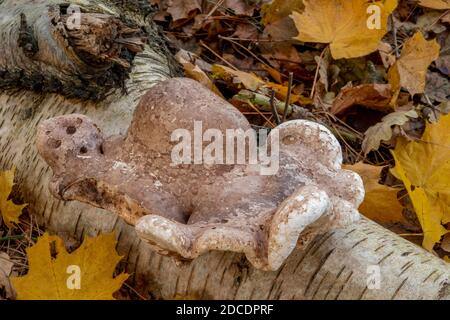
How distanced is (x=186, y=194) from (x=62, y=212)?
0.78m

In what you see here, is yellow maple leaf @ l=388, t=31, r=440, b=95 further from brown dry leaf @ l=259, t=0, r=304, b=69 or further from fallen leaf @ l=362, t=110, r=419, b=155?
brown dry leaf @ l=259, t=0, r=304, b=69

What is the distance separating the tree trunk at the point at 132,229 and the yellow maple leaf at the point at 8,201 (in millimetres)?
59

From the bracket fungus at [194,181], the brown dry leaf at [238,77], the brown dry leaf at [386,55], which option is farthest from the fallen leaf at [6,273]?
the brown dry leaf at [386,55]

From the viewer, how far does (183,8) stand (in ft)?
14.0

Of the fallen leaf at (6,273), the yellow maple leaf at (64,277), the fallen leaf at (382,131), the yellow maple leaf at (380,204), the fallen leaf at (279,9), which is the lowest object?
the fallen leaf at (6,273)

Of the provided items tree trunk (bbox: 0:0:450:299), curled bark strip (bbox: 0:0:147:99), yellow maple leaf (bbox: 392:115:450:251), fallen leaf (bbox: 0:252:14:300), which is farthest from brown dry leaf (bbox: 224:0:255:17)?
fallen leaf (bbox: 0:252:14:300)

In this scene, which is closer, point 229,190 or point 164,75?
point 229,190

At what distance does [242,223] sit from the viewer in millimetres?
1832

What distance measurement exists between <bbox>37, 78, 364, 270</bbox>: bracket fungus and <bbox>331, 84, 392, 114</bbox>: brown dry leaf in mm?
1214

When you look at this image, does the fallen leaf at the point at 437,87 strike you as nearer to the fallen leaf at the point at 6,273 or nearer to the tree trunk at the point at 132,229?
the tree trunk at the point at 132,229

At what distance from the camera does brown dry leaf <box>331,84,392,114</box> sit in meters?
3.29

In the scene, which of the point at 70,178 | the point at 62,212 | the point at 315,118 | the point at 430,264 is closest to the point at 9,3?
the point at 62,212

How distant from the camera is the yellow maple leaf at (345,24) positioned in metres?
3.09

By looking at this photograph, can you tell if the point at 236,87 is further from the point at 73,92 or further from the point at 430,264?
the point at 430,264
